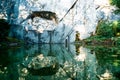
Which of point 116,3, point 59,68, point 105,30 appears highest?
point 116,3

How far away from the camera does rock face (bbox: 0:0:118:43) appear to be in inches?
1005

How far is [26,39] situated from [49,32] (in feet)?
7.05

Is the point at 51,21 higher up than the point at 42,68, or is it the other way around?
the point at 51,21

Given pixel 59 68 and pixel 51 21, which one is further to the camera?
pixel 51 21

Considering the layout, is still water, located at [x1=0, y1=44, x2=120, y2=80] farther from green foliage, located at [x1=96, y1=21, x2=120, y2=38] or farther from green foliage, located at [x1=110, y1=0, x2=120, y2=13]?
green foliage, located at [x1=110, y1=0, x2=120, y2=13]

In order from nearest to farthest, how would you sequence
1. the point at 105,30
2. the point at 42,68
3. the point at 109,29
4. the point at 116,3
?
the point at 42,68, the point at 109,29, the point at 105,30, the point at 116,3

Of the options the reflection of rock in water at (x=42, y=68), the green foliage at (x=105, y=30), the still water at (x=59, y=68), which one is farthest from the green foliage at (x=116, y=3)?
the reflection of rock in water at (x=42, y=68)

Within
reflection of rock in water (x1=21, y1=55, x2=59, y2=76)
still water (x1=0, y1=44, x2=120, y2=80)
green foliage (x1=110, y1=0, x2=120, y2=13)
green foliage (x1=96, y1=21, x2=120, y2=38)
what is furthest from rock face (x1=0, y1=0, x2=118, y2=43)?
reflection of rock in water (x1=21, y1=55, x2=59, y2=76)

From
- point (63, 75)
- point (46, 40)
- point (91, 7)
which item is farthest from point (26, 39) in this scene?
point (63, 75)

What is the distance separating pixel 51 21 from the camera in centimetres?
2684

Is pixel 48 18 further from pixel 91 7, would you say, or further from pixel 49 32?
pixel 91 7

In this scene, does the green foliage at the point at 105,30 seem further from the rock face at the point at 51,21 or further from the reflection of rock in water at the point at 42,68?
the reflection of rock in water at the point at 42,68

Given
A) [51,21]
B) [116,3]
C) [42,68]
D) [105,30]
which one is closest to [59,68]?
[42,68]

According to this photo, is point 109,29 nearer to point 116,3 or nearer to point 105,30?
point 105,30
